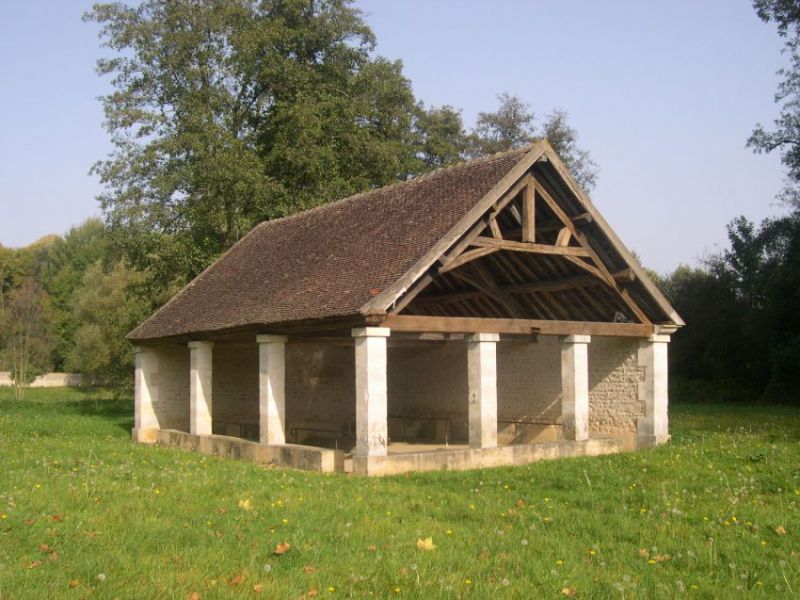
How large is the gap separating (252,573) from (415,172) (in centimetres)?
2166

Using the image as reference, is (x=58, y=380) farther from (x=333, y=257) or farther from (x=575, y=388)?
(x=575, y=388)

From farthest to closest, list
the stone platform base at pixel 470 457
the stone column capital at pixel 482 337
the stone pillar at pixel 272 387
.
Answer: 1. the stone pillar at pixel 272 387
2. the stone column capital at pixel 482 337
3. the stone platform base at pixel 470 457

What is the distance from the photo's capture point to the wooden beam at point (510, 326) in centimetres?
1160

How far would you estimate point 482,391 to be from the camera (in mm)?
12234

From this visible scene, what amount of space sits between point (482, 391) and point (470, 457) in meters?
1.01

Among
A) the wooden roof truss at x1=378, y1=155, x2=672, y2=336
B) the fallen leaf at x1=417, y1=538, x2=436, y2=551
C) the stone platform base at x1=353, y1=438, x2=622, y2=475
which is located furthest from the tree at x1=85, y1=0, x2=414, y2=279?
the fallen leaf at x1=417, y1=538, x2=436, y2=551

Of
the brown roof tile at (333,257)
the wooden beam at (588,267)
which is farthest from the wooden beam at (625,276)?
the brown roof tile at (333,257)

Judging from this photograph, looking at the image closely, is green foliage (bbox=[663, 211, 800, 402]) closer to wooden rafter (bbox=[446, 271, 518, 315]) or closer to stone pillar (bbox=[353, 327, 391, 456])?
wooden rafter (bbox=[446, 271, 518, 315])

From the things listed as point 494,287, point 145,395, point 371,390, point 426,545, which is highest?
point 494,287

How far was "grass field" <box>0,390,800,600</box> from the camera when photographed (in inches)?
214

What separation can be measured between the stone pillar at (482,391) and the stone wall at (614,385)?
3.58 metres

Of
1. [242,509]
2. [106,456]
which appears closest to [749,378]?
[106,456]

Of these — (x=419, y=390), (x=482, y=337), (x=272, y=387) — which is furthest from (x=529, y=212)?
(x=419, y=390)

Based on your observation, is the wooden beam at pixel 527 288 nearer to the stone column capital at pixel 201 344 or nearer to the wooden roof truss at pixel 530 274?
the wooden roof truss at pixel 530 274
